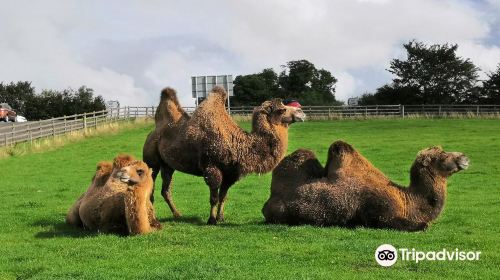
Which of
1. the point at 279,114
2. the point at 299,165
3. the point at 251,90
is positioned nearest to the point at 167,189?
the point at 279,114

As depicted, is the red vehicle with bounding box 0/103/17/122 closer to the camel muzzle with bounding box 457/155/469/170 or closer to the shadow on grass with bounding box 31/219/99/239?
the shadow on grass with bounding box 31/219/99/239

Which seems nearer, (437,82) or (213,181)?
(213,181)

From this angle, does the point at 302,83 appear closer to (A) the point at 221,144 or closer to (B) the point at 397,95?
(B) the point at 397,95

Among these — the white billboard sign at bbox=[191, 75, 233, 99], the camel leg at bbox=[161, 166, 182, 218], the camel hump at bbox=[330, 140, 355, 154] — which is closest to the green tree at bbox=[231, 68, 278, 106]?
the white billboard sign at bbox=[191, 75, 233, 99]

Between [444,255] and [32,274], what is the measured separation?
5.29m

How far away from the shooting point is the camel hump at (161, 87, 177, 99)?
43.5 ft

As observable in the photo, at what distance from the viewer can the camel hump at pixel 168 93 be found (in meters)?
13.3

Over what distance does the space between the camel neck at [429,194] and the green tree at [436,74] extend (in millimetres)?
61819

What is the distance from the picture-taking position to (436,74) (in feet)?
234

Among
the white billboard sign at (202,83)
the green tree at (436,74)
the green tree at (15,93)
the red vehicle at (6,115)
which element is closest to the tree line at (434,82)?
the green tree at (436,74)

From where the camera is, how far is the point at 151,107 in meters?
62.7

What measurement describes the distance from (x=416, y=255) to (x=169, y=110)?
6.33m

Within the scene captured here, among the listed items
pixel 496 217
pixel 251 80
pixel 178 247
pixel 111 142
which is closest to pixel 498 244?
pixel 496 217

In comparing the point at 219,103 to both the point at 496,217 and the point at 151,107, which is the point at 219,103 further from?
the point at 151,107
